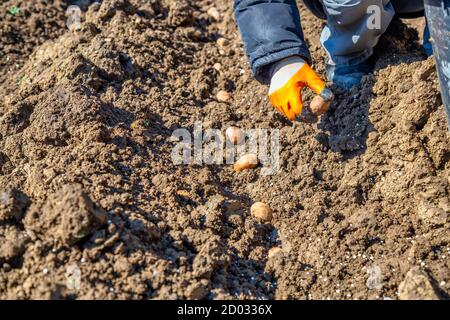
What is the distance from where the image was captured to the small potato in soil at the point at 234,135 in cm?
209

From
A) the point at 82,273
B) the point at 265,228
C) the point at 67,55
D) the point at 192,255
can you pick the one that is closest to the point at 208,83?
the point at 67,55

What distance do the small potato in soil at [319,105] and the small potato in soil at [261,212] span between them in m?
0.35

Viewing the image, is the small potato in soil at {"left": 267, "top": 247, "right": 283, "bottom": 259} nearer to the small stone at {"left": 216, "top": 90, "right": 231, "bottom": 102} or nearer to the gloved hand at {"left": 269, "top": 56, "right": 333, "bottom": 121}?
the gloved hand at {"left": 269, "top": 56, "right": 333, "bottom": 121}

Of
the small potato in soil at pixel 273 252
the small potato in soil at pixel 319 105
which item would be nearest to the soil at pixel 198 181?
the small potato in soil at pixel 273 252

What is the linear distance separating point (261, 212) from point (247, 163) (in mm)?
228

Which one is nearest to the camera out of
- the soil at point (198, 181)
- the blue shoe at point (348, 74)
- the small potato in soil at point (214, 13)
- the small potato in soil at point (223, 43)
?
the soil at point (198, 181)

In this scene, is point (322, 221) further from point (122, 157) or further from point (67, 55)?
point (67, 55)

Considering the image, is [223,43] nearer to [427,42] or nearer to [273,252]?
[427,42]

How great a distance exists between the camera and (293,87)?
75.8 inches

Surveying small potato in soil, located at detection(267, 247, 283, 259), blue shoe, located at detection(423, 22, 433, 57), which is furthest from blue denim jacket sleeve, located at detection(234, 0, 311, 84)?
small potato in soil, located at detection(267, 247, 283, 259)

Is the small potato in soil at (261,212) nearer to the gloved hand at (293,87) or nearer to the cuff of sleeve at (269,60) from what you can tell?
the gloved hand at (293,87)

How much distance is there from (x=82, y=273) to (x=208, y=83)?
1080 millimetres

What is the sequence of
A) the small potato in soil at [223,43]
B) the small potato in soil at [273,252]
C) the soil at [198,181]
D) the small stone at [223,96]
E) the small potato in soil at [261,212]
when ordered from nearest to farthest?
the soil at [198,181], the small potato in soil at [273,252], the small potato in soil at [261,212], the small stone at [223,96], the small potato in soil at [223,43]

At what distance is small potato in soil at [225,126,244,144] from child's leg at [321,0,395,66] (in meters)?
0.45
